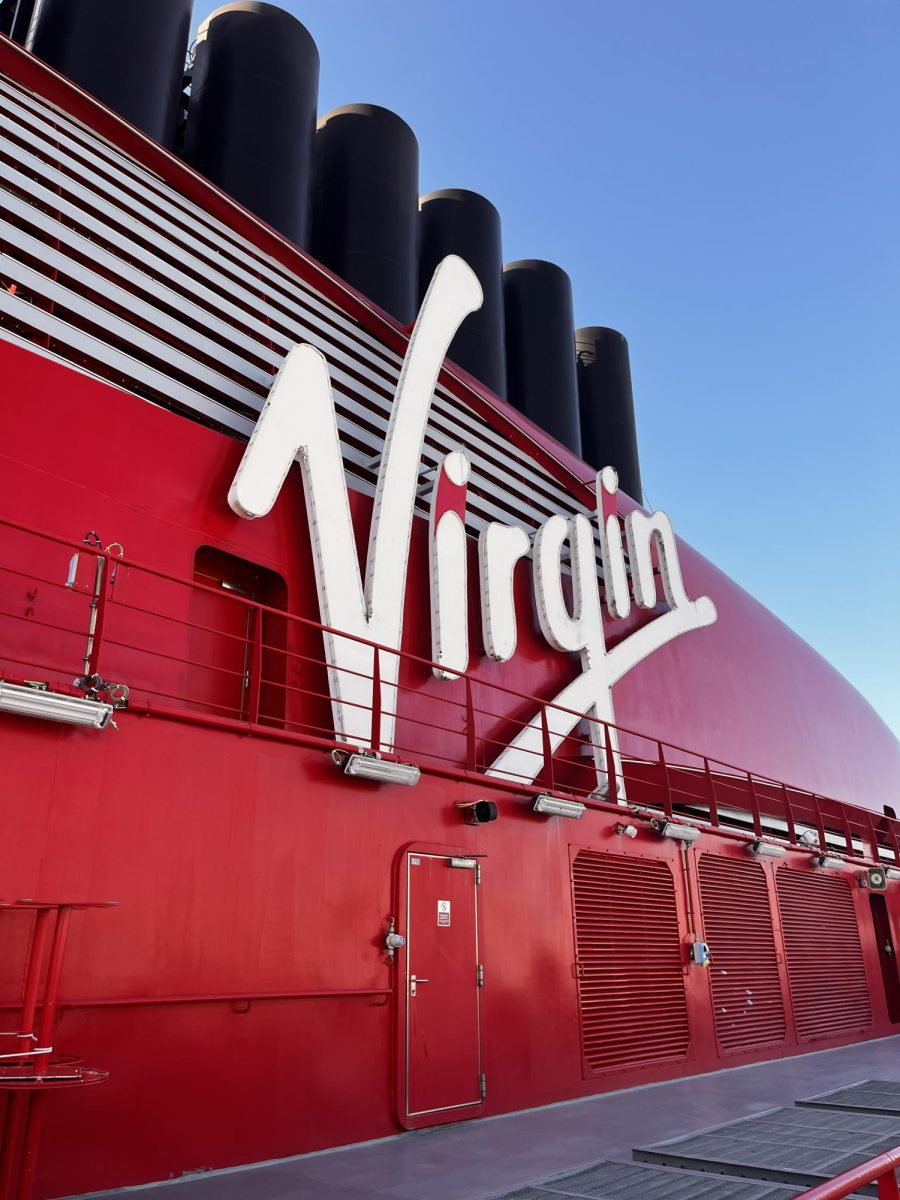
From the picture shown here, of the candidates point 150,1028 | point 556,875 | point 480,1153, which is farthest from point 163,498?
point 480,1153

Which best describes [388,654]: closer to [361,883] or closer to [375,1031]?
[361,883]

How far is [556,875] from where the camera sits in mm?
10438

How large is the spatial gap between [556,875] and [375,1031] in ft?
10.8

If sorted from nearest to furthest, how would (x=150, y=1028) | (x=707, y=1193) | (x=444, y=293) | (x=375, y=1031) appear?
(x=707, y=1193)
(x=150, y=1028)
(x=375, y=1031)
(x=444, y=293)

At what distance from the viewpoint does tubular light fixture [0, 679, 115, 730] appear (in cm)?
598

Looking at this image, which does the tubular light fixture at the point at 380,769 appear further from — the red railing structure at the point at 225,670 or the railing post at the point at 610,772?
the railing post at the point at 610,772

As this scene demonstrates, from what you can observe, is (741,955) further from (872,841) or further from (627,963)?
(872,841)

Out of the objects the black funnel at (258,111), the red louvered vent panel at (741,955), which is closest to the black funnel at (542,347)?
the black funnel at (258,111)

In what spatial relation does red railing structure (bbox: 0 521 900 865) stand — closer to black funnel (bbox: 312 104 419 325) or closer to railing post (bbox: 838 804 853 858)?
railing post (bbox: 838 804 853 858)

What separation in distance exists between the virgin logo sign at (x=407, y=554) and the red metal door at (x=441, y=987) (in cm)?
162

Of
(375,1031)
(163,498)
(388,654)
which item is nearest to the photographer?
(375,1031)

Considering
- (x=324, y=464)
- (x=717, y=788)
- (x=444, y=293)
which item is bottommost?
(x=717, y=788)

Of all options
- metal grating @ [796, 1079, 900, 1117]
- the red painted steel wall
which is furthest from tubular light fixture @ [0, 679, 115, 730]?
metal grating @ [796, 1079, 900, 1117]

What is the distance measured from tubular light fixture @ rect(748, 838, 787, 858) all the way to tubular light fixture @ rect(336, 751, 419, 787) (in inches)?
316
